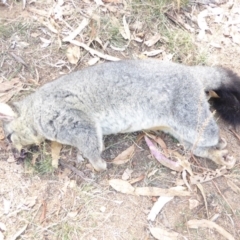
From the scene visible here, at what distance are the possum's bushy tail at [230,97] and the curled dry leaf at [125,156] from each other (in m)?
0.98

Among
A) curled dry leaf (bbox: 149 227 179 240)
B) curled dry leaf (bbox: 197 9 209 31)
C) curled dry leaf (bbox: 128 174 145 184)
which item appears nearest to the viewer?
curled dry leaf (bbox: 149 227 179 240)

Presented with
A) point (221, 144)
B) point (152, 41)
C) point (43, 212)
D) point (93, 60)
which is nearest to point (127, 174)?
point (43, 212)

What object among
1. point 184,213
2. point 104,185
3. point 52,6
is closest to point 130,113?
point 104,185

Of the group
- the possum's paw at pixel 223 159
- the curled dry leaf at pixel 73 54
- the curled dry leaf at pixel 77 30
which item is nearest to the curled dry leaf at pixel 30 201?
the curled dry leaf at pixel 73 54

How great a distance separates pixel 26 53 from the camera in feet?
16.9

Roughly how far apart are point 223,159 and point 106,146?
45.3 inches

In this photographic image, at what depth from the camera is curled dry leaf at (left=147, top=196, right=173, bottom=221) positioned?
411 centimetres

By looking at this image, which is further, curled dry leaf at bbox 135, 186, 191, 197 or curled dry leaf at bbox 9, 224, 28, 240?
curled dry leaf at bbox 135, 186, 191, 197

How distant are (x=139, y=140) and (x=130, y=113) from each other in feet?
1.37

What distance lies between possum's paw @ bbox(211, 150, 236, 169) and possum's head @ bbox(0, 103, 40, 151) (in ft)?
5.66

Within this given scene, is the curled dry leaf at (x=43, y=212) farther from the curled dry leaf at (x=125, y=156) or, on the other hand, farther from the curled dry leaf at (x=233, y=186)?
the curled dry leaf at (x=233, y=186)

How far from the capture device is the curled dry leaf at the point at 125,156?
14.7 feet

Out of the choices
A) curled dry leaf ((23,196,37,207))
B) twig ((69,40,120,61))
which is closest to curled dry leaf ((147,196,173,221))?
curled dry leaf ((23,196,37,207))

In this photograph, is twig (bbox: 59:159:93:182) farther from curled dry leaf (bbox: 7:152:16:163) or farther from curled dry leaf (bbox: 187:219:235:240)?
curled dry leaf (bbox: 187:219:235:240)
